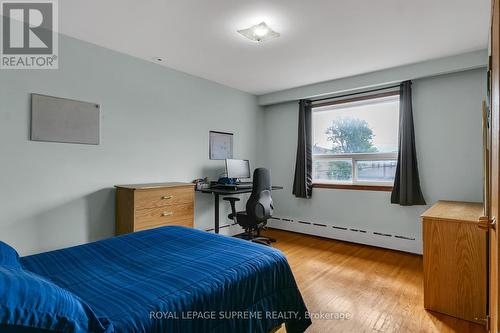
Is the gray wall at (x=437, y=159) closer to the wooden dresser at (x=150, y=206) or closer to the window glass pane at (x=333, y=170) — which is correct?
the window glass pane at (x=333, y=170)

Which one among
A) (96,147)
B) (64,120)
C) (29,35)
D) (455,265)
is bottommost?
(455,265)

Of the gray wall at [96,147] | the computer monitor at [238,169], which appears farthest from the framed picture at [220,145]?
the computer monitor at [238,169]

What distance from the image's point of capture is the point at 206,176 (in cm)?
400

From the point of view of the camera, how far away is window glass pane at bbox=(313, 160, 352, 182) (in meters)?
4.12

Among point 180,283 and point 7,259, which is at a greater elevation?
point 7,259

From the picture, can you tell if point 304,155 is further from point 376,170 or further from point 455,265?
point 455,265

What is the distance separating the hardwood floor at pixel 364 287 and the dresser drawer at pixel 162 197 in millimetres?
1544

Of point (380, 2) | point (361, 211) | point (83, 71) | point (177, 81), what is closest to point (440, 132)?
point (361, 211)

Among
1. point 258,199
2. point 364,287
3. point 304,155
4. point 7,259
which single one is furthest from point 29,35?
point 364,287

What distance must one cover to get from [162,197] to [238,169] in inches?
58.3

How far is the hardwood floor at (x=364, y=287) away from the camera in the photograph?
6.50ft

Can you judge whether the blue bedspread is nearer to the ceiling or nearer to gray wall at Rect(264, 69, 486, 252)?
the ceiling

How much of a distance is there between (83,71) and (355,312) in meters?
3.44

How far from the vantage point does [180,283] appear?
3.84ft
